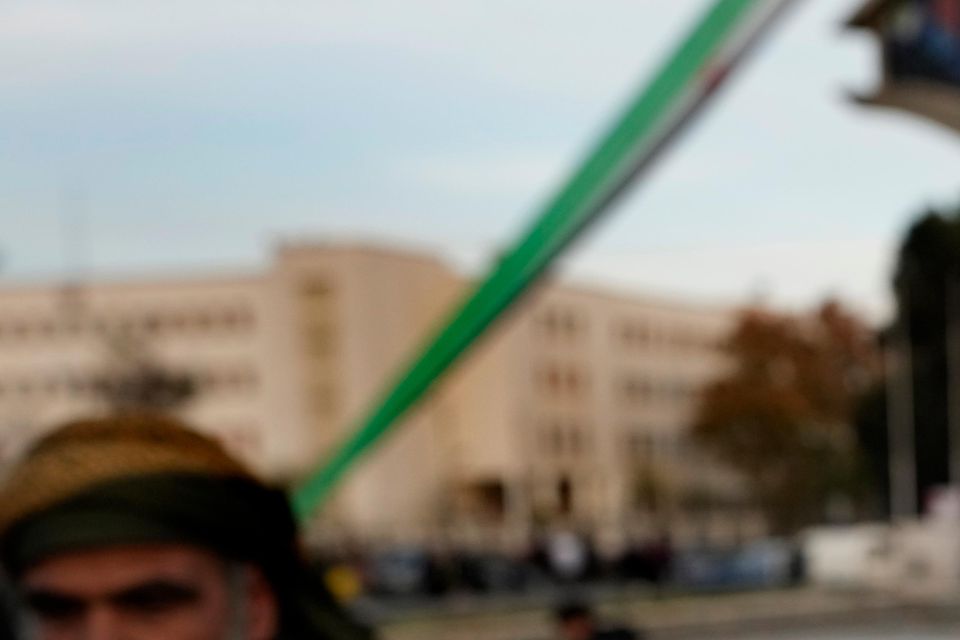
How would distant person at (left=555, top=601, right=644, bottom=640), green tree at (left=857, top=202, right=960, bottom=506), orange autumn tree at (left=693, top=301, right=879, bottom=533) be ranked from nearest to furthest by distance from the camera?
distant person at (left=555, top=601, right=644, bottom=640) < green tree at (left=857, top=202, right=960, bottom=506) < orange autumn tree at (left=693, top=301, right=879, bottom=533)

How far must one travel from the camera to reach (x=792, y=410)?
53906mm

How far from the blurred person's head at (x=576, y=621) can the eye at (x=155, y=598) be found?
6.00m

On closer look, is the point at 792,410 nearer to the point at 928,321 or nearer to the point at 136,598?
the point at 928,321

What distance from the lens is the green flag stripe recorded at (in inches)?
49.8

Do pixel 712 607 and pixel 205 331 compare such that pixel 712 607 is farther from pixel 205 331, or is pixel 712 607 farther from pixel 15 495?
pixel 205 331

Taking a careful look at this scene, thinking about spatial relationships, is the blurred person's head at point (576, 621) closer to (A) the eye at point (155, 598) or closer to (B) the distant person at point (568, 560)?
(A) the eye at point (155, 598)

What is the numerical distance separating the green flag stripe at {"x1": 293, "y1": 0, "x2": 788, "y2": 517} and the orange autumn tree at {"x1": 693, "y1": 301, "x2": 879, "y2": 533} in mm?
52604

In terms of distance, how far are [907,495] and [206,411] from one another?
83.6ft

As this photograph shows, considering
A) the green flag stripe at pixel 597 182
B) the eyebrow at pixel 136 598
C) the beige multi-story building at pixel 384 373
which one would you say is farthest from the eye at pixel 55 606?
the beige multi-story building at pixel 384 373

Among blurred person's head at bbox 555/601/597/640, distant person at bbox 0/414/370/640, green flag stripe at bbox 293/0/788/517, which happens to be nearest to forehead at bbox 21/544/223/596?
distant person at bbox 0/414/370/640

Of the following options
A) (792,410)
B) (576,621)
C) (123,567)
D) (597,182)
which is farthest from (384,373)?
(123,567)

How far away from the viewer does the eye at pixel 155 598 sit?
1200 millimetres

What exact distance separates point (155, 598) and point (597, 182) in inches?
12.7

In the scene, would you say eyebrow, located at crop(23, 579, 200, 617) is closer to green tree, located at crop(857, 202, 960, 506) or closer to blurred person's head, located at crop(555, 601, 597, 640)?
blurred person's head, located at crop(555, 601, 597, 640)
